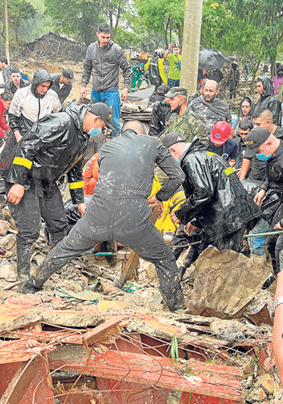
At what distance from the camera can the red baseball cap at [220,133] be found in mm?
5867

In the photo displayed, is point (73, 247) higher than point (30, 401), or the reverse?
point (73, 247)

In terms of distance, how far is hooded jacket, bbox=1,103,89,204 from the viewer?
375cm

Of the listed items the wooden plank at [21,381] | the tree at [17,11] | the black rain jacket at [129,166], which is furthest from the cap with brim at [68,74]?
the tree at [17,11]

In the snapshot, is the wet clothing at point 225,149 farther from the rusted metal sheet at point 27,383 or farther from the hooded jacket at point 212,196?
the rusted metal sheet at point 27,383

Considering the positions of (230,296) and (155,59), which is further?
(155,59)

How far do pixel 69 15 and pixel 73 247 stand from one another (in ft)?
107

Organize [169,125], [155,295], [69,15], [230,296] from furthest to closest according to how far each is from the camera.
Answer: [69,15], [169,125], [155,295], [230,296]

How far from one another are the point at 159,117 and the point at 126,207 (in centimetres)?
415

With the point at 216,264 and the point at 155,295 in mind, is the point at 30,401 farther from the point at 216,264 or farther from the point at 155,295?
the point at 155,295

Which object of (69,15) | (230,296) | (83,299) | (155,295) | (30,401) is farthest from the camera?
(69,15)

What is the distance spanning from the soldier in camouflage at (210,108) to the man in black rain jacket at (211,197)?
2.58m

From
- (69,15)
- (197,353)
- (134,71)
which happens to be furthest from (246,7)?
(69,15)

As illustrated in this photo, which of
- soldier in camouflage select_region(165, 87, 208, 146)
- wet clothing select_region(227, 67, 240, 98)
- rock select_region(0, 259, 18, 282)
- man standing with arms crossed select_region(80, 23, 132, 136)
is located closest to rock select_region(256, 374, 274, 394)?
rock select_region(0, 259, 18, 282)

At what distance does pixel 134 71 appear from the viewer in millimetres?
17641
